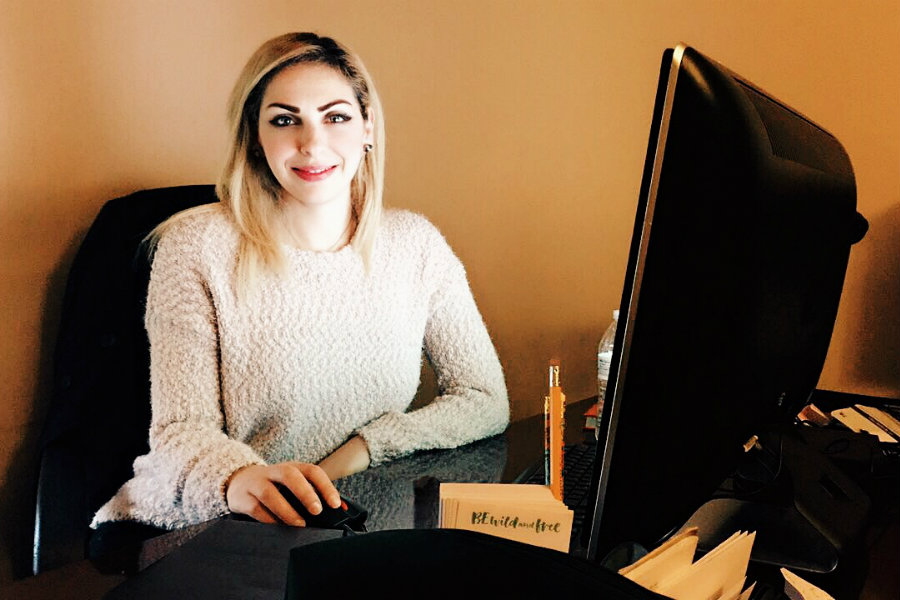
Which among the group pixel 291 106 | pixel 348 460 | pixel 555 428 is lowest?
pixel 348 460

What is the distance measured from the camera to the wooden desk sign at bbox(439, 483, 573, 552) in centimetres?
56

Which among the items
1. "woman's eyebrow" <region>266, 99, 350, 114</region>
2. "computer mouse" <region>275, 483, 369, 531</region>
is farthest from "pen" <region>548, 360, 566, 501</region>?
"woman's eyebrow" <region>266, 99, 350, 114</region>

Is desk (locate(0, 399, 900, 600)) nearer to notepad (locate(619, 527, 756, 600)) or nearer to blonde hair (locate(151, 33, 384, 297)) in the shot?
notepad (locate(619, 527, 756, 600))

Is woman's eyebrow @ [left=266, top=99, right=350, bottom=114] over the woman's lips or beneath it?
over

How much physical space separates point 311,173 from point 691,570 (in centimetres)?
110

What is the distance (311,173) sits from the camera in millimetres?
1433

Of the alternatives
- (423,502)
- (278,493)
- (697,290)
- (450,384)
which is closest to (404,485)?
(423,502)

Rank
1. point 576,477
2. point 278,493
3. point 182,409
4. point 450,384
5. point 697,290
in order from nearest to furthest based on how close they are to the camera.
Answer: point 697,290 < point 278,493 < point 576,477 < point 182,409 < point 450,384

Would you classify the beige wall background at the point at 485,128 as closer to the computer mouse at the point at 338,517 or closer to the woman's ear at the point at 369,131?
the woman's ear at the point at 369,131

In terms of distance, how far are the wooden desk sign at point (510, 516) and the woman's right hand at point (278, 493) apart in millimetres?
311

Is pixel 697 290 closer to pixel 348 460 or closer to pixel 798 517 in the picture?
pixel 798 517

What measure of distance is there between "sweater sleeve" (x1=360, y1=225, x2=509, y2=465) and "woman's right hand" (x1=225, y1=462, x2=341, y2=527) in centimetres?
33

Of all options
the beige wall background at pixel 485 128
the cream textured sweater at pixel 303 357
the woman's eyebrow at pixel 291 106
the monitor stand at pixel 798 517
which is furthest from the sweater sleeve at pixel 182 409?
the monitor stand at pixel 798 517

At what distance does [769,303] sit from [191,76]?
1.43 meters
